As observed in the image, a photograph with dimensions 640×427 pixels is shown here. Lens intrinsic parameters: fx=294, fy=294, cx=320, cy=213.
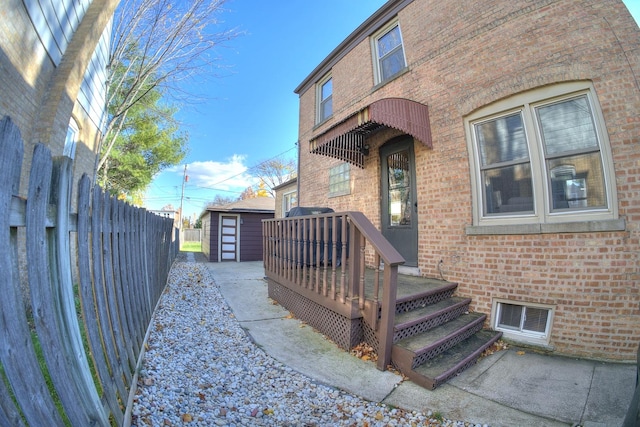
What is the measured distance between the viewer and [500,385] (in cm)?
269

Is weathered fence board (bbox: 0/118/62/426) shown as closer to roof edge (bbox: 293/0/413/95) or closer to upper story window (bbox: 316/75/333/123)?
roof edge (bbox: 293/0/413/95)

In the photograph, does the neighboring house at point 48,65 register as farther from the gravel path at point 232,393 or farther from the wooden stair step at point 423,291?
the wooden stair step at point 423,291

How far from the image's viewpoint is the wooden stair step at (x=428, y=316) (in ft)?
10.1

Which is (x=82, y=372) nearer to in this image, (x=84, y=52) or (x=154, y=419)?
(x=154, y=419)

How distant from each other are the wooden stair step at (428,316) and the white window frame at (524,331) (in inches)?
13.2

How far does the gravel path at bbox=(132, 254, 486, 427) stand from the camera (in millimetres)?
2152

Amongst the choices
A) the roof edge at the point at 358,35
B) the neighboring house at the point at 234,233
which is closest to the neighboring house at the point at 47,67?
the roof edge at the point at 358,35

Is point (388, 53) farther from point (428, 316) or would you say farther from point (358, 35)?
point (428, 316)

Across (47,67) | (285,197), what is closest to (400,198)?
(47,67)

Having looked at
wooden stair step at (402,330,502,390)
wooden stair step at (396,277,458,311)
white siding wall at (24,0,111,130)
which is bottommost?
wooden stair step at (402,330,502,390)

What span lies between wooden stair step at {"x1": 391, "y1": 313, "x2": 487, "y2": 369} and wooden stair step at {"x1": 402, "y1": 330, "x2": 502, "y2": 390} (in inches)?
1.9

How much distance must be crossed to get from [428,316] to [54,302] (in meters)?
3.23

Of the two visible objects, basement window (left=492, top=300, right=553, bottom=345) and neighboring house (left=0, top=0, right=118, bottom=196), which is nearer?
basement window (left=492, top=300, right=553, bottom=345)

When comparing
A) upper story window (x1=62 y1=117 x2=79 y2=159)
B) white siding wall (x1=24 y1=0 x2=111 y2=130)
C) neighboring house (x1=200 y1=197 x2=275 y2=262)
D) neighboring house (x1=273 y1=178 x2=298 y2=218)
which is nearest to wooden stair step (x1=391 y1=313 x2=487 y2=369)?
white siding wall (x1=24 y1=0 x2=111 y2=130)
